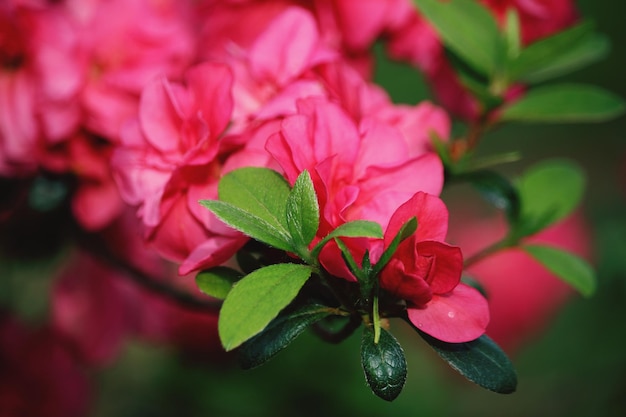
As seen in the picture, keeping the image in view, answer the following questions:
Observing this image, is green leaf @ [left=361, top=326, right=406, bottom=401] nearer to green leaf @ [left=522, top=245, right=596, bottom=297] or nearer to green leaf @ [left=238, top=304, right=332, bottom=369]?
green leaf @ [left=238, top=304, right=332, bottom=369]

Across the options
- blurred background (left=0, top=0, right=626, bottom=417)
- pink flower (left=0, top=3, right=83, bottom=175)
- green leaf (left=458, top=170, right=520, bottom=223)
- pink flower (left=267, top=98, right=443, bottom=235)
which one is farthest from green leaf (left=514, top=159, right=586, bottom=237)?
blurred background (left=0, top=0, right=626, bottom=417)

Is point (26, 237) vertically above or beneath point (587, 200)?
above

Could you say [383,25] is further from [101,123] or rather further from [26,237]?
[26,237]

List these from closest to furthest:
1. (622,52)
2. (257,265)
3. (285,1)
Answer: (257,265) < (285,1) < (622,52)

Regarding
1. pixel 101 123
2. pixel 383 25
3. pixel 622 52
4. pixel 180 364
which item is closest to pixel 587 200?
pixel 622 52

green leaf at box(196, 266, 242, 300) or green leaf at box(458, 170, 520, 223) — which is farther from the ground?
green leaf at box(196, 266, 242, 300)

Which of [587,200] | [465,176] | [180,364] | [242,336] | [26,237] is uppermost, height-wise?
[242,336]

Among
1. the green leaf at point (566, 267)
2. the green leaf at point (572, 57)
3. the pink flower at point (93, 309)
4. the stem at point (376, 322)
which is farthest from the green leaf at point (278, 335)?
the pink flower at point (93, 309)
